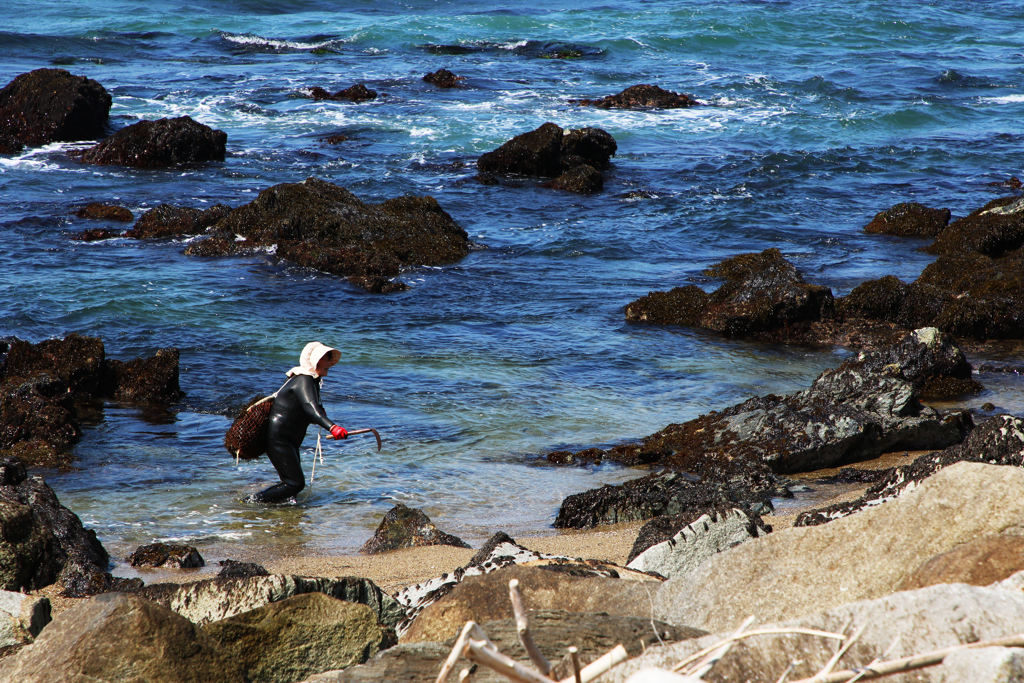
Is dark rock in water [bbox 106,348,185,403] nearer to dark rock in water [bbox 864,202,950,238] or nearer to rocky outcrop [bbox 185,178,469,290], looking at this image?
rocky outcrop [bbox 185,178,469,290]

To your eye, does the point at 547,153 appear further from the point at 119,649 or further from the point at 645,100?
the point at 119,649

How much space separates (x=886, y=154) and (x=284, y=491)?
22.2 metres

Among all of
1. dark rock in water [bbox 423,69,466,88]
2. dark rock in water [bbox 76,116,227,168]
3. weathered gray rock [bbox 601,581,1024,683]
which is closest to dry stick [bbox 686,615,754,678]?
weathered gray rock [bbox 601,581,1024,683]

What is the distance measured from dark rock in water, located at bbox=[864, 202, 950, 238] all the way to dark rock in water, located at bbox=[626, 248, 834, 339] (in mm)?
5614

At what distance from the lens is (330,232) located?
15719 mm

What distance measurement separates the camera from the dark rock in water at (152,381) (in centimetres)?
999

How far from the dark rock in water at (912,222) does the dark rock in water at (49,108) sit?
19.3 meters

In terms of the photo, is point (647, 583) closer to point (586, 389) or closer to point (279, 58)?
point (586, 389)

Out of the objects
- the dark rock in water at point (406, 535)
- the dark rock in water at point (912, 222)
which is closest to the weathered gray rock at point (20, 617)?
the dark rock in water at point (406, 535)

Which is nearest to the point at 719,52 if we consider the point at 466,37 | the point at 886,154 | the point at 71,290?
the point at 466,37

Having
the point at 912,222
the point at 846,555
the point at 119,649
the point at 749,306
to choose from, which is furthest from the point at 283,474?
the point at 912,222

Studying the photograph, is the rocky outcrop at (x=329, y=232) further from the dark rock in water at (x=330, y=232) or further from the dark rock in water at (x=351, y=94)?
the dark rock in water at (x=351, y=94)

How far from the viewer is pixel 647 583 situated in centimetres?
354

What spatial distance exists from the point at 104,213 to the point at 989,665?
59.2 ft
